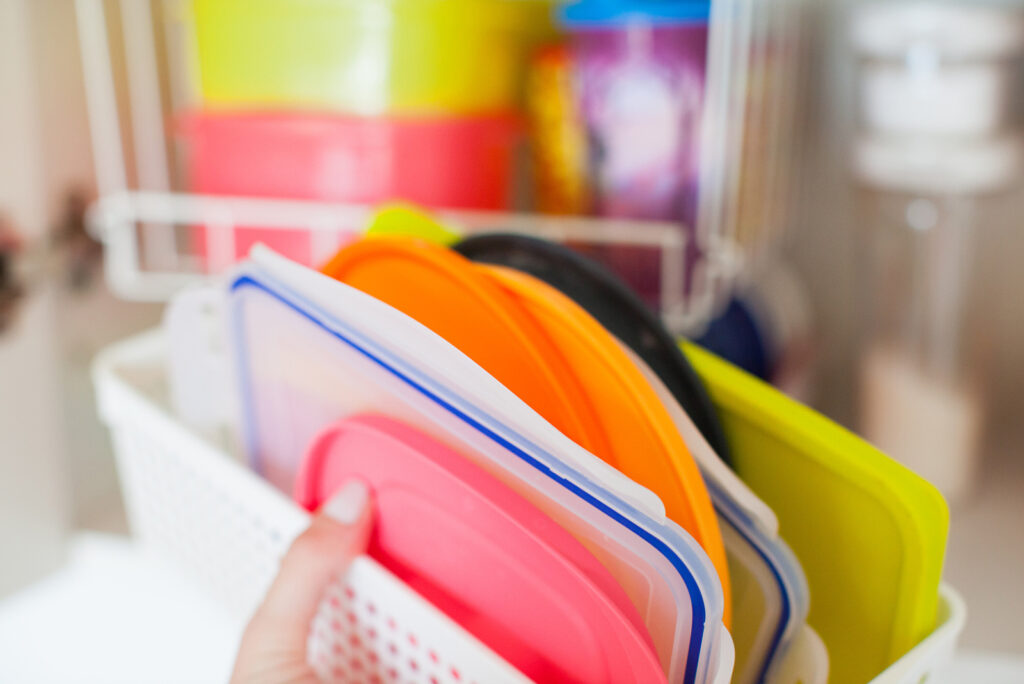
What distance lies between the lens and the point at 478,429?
34 centimetres

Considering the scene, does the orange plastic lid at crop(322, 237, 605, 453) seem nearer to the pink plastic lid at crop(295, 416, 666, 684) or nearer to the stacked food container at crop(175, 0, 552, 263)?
the pink plastic lid at crop(295, 416, 666, 684)

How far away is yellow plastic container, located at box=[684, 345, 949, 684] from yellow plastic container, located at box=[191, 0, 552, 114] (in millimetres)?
341

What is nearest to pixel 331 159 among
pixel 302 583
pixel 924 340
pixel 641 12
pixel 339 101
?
pixel 339 101

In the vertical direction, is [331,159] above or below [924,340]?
above

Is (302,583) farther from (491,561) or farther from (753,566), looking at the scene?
(753,566)

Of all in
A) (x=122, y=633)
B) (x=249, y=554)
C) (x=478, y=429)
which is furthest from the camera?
(x=122, y=633)

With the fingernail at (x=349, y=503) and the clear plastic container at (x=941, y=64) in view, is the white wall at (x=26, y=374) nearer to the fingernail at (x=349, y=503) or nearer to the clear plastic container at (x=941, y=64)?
the fingernail at (x=349, y=503)

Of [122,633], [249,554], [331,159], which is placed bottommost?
[122,633]

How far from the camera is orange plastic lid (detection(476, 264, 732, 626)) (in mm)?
356

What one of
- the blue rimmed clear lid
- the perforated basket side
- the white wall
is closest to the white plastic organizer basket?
the perforated basket side

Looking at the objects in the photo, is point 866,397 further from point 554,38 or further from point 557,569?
point 557,569

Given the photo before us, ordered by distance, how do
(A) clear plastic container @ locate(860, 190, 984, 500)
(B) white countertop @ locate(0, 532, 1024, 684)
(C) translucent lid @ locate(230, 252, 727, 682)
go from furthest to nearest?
1. (A) clear plastic container @ locate(860, 190, 984, 500)
2. (B) white countertop @ locate(0, 532, 1024, 684)
3. (C) translucent lid @ locate(230, 252, 727, 682)

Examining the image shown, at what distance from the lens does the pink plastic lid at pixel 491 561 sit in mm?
325

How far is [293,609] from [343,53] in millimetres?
421
